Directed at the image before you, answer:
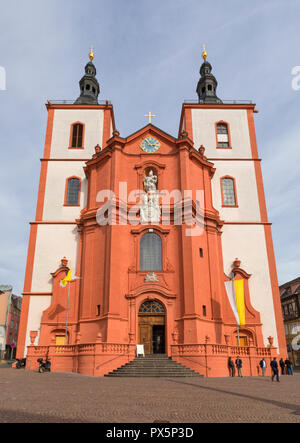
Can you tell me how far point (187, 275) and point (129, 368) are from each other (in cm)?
792

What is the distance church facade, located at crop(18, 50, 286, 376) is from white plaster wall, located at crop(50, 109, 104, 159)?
11cm

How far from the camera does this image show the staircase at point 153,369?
2198 centimetres

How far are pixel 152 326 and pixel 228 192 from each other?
14.8 meters

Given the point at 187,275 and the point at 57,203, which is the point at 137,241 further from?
the point at 57,203

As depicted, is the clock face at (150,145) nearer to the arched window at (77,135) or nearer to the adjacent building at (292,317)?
the arched window at (77,135)

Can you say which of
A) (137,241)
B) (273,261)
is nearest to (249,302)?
(273,261)

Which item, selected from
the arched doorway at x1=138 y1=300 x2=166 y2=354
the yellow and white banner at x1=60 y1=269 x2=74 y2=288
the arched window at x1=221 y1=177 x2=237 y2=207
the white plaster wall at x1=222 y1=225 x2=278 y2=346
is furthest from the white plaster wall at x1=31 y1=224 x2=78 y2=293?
the arched window at x1=221 y1=177 x2=237 y2=207

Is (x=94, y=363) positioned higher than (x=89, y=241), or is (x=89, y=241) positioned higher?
(x=89, y=241)

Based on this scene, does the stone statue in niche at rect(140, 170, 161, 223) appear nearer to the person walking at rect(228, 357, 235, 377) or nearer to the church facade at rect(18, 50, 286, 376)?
the church facade at rect(18, 50, 286, 376)

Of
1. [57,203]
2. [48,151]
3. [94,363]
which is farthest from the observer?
[48,151]

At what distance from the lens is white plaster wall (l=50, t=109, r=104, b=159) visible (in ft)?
120

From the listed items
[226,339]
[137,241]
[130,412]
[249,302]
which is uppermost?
[137,241]

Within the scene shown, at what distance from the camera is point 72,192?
34.6 meters

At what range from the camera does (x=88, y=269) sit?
29.1 meters
